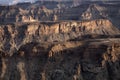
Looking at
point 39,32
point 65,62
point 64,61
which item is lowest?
point 39,32

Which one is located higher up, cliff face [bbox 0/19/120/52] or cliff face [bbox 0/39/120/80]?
cliff face [bbox 0/39/120/80]

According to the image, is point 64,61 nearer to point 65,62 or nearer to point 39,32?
point 65,62

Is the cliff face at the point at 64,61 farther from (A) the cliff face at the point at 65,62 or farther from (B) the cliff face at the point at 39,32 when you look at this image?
(B) the cliff face at the point at 39,32

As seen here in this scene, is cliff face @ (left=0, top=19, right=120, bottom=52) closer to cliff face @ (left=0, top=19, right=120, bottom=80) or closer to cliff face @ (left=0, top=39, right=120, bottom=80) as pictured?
cliff face @ (left=0, top=19, right=120, bottom=80)

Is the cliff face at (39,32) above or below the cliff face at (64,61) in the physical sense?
below

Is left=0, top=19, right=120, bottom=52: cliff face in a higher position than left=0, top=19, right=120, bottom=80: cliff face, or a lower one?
lower

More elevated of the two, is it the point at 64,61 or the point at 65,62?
the point at 64,61

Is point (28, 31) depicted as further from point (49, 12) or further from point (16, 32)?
point (49, 12)

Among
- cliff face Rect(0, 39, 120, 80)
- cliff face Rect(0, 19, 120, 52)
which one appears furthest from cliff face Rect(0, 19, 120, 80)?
cliff face Rect(0, 19, 120, 52)

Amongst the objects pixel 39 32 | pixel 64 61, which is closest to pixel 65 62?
pixel 64 61

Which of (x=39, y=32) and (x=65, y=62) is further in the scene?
(x=39, y=32)

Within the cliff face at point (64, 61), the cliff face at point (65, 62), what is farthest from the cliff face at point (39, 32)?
the cliff face at point (65, 62)

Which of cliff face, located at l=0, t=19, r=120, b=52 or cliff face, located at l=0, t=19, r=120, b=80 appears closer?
cliff face, located at l=0, t=19, r=120, b=80

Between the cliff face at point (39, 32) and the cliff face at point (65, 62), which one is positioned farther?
the cliff face at point (39, 32)
